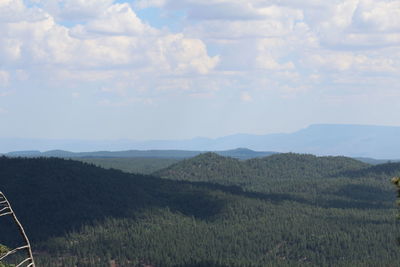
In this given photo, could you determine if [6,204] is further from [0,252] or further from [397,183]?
[397,183]

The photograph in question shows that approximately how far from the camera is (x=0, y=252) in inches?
1534

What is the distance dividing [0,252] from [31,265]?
7626mm

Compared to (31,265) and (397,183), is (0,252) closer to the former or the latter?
(31,265)

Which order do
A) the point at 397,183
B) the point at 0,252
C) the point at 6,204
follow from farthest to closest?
the point at 397,183 < the point at 0,252 < the point at 6,204

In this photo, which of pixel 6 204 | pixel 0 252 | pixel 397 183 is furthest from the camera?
pixel 397 183

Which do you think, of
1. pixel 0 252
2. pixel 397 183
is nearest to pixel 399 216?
pixel 397 183

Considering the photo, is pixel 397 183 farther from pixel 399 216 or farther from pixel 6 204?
pixel 6 204

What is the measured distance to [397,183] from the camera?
2354 inches

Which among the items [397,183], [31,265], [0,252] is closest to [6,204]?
[31,265]

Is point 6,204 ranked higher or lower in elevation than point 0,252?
higher

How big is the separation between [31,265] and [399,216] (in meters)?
38.8

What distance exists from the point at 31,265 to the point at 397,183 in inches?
1423

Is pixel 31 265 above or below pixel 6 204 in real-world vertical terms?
below

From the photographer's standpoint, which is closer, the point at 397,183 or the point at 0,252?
the point at 0,252
